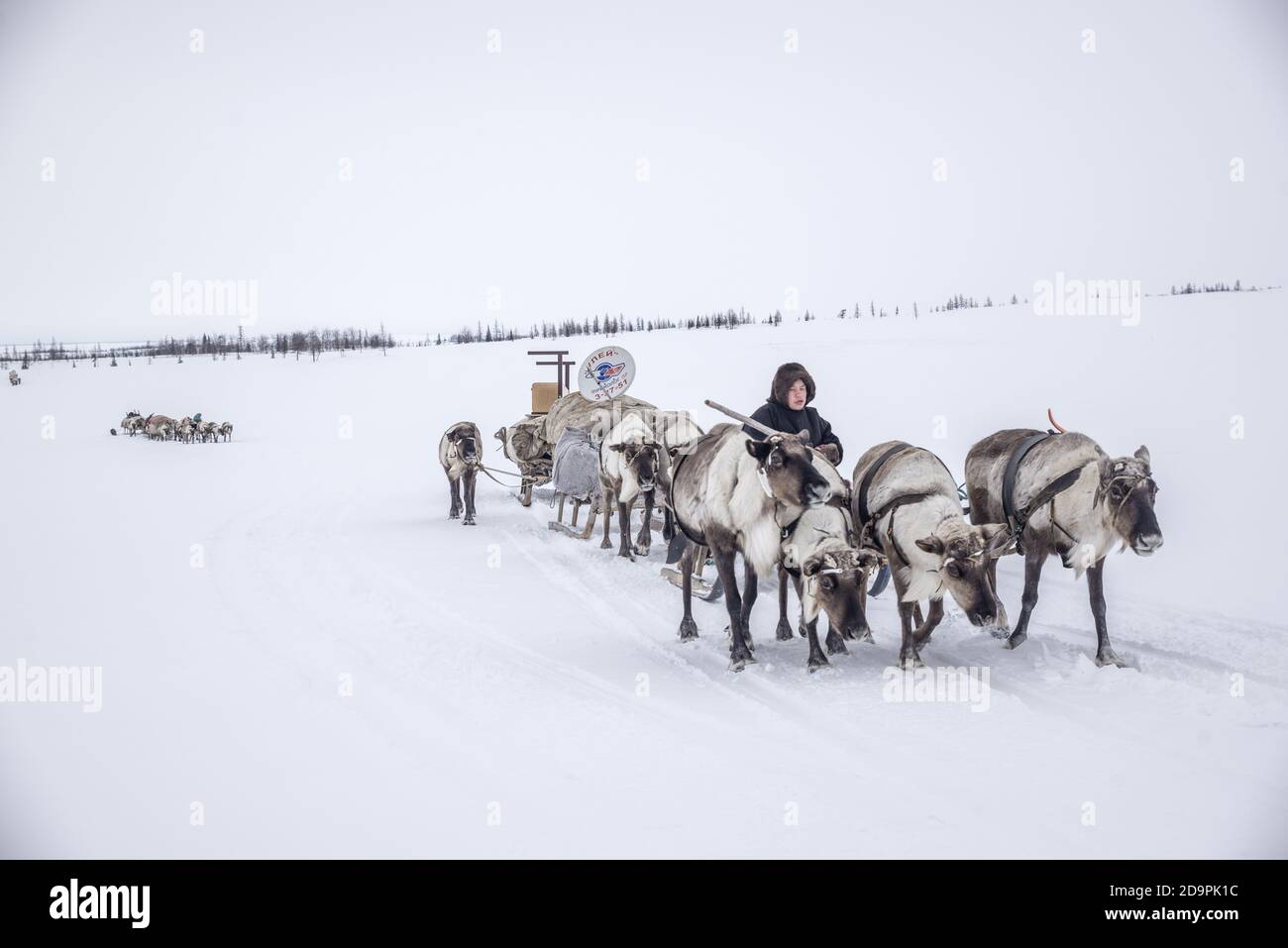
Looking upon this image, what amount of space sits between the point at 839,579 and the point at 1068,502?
1.98m

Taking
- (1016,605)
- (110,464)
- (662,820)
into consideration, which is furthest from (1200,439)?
(110,464)

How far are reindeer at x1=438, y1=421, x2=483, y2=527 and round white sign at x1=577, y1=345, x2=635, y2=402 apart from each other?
1816 millimetres

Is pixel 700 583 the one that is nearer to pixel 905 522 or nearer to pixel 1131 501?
pixel 905 522

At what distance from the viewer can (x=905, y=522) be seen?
21.5ft

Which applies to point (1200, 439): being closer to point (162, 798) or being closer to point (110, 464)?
point (162, 798)

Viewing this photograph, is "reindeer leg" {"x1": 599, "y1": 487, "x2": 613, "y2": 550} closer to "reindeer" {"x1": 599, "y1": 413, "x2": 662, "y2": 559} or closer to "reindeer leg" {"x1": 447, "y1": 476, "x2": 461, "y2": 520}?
"reindeer" {"x1": 599, "y1": 413, "x2": 662, "y2": 559}

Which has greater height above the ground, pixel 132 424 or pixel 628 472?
pixel 132 424

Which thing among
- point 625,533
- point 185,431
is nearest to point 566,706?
point 625,533

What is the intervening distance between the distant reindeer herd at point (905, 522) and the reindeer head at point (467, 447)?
6328 mm

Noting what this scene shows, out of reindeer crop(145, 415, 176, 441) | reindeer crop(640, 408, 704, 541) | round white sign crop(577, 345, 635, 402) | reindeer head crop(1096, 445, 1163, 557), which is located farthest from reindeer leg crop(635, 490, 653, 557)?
reindeer crop(145, 415, 176, 441)

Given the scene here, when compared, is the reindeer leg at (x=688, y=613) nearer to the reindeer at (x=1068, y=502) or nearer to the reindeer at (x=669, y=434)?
the reindeer at (x=1068, y=502)

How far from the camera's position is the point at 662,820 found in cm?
439

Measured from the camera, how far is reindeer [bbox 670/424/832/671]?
6505 mm

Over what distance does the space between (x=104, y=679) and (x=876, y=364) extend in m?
26.0
